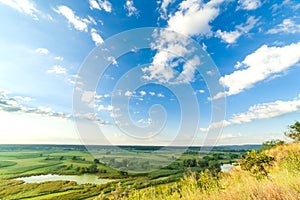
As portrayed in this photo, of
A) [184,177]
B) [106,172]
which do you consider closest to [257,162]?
[184,177]

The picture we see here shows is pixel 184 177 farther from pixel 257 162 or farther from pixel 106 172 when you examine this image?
pixel 106 172

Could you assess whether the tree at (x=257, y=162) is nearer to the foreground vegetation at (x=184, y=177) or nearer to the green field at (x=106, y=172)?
the foreground vegetation at (x=184, y=177)

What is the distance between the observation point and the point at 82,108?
16.3 m

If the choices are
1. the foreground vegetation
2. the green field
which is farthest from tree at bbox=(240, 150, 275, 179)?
the green field

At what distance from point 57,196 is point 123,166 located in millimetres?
21243

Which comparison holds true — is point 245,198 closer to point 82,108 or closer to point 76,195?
point 82,108

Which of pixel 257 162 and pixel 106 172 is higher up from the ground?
pixel 257 162

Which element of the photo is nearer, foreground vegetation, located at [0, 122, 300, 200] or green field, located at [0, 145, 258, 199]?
foreground vegetation, located at [0, 122, 300, 200]

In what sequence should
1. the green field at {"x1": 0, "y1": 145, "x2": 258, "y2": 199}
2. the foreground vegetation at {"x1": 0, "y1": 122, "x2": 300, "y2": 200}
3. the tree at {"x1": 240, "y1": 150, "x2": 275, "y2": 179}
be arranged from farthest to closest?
the green field at {"x1": 0, "y1": 145, "x2": 258, "y2": 199} < the tree at {"x1": 240, "y1": 150, "x2": 275, "y2": 179} < the foreground vegetation at {"x1": 0, "y1": 122, "x2": 300, "y2": 200}

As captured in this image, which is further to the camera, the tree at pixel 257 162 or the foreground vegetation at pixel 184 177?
the tree at pixel 257 162

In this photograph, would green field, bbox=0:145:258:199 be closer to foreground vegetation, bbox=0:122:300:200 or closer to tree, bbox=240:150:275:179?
foreground vegetation, bbox=0:122:300:200

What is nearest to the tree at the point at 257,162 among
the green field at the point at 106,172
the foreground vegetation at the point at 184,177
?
the foreground vegetation at the point at 184,177

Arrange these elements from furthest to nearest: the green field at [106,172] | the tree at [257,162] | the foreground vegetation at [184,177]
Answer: the green field at [106,172]
the tree at [257,162]
the foreground vegetation at [184,177]

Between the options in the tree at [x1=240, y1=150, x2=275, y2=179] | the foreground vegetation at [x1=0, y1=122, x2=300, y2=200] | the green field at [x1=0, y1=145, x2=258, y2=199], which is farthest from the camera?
the green field at [x1=0, y1=145, x2=258, y2=199]
